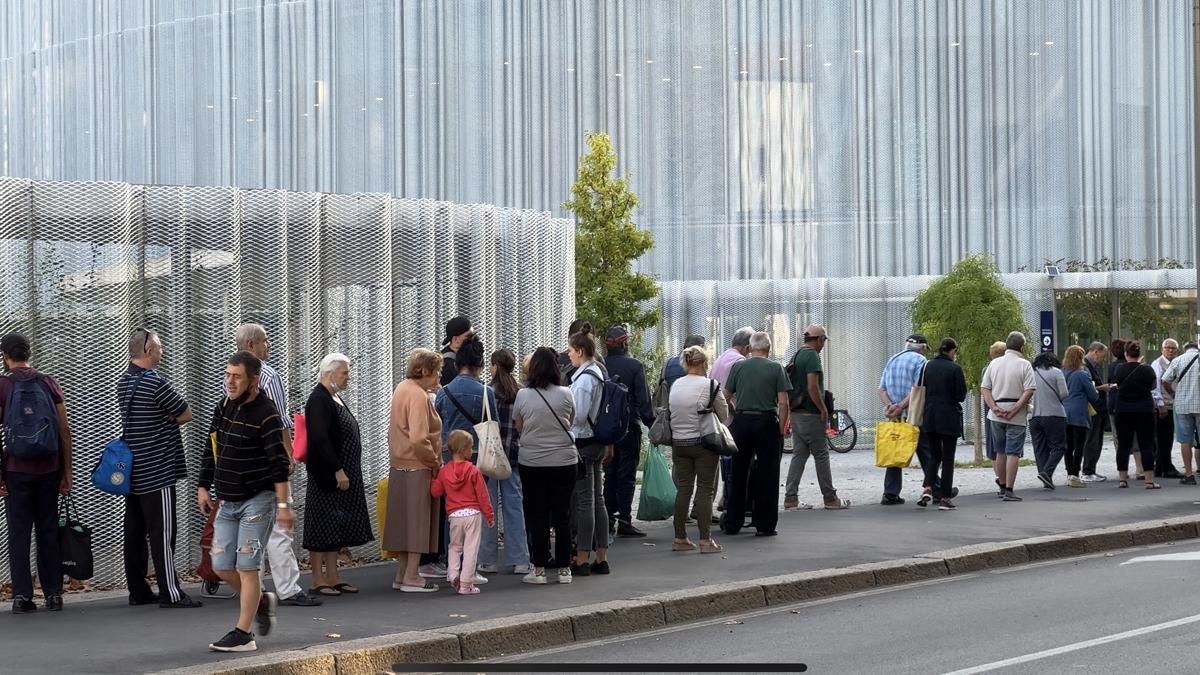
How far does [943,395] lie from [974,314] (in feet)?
25.0

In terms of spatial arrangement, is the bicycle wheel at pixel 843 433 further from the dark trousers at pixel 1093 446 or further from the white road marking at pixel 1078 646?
the white road marking at pixel 1078 646

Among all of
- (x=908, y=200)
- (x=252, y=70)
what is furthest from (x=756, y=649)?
(x=252, y=70)

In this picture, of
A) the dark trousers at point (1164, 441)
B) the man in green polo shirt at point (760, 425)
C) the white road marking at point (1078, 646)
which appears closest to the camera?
the white road marking at point (1078, 646)

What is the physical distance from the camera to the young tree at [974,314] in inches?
930

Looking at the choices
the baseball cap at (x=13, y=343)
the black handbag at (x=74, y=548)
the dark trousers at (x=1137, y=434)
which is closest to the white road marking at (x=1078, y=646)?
the black handbag at (x=74, y=548)

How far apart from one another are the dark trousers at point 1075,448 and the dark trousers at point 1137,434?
0.47m

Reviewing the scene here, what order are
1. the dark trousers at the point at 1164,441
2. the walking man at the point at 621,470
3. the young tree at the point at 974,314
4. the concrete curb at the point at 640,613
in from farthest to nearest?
the young tree at the point at 974,314 < the dark trousers at the point at 1164,441 < the walking man at the point at 621,470 < the concrete curb at the point at 640,613

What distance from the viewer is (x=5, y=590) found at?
36.0ft

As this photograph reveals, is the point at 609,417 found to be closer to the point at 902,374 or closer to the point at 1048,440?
the point at 902,374

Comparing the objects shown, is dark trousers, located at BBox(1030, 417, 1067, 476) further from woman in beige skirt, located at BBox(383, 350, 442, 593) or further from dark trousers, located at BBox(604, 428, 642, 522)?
woman in beige skirt, located at BBox(383, 350, 442, 593)

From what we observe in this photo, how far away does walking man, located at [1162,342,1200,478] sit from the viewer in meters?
19.7

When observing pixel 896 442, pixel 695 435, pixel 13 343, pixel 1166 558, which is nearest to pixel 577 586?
pixel 695 435

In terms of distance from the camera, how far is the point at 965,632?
9516 millimetres

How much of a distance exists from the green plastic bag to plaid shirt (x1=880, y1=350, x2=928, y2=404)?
12.5 ft
